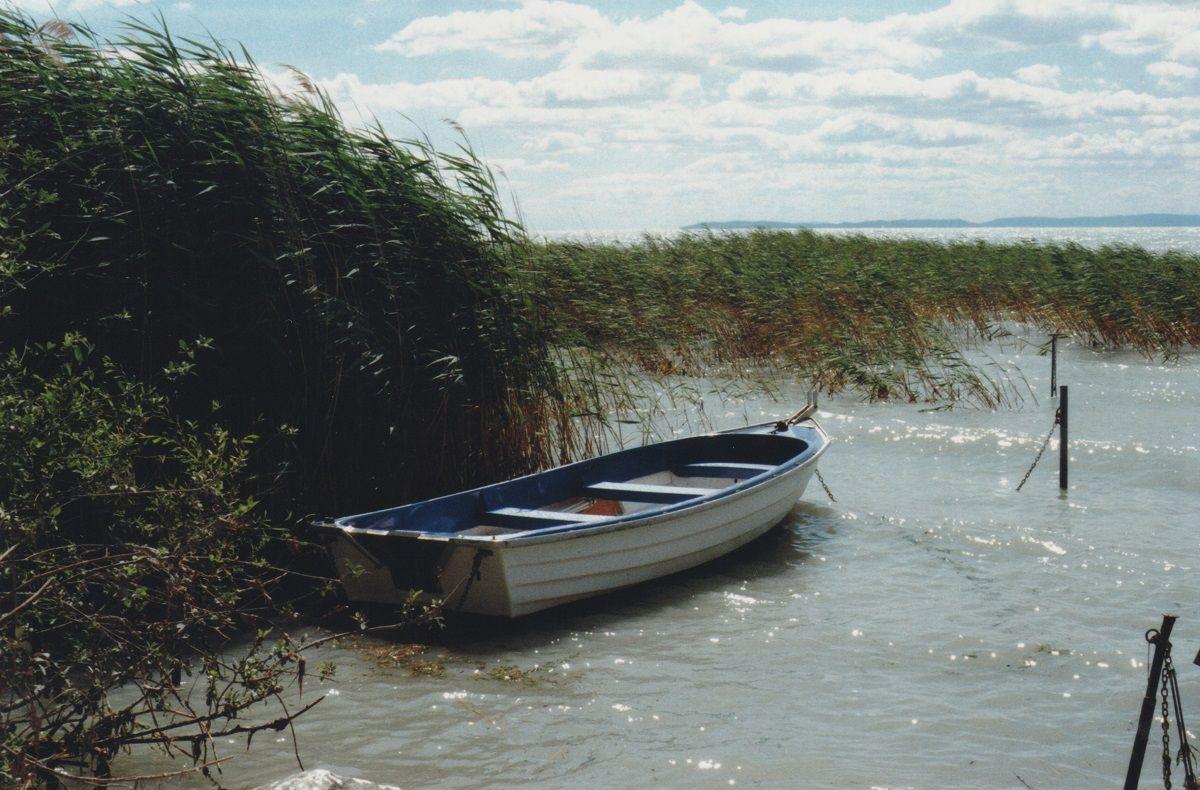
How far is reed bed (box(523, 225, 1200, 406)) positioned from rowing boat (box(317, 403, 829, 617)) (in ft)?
12.1

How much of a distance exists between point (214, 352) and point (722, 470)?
167 inches

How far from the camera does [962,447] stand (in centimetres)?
1206

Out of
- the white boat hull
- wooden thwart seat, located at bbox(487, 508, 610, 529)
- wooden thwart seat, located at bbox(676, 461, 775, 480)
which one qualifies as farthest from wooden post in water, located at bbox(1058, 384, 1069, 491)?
wooden thwart seat, located at bbox(487, 508, 610, 529)

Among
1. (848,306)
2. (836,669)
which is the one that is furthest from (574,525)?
(848,306)

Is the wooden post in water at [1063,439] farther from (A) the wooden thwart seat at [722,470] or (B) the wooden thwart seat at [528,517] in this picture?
(B) the wooden thwart seat at [528,517]

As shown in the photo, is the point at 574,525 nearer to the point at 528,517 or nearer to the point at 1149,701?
the point at 528,517

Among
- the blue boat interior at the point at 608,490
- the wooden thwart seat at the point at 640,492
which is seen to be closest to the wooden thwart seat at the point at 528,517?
the blue boat interior at the point at 608,490

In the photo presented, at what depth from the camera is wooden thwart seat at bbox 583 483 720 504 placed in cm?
792

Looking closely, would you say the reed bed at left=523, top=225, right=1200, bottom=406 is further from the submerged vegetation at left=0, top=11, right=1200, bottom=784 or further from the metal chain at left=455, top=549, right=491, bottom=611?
the metal chain at left=455, top=549, right=491, bottom=611

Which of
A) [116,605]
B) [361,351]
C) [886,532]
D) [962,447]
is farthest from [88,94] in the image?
[962,447]

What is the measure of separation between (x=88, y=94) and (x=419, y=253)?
88.8 inches

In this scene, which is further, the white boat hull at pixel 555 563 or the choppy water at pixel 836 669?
the white boat hull at pixel 555 563

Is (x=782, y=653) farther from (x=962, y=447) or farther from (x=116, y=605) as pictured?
(x=962, y=447)

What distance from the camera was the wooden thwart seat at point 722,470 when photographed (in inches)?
348
